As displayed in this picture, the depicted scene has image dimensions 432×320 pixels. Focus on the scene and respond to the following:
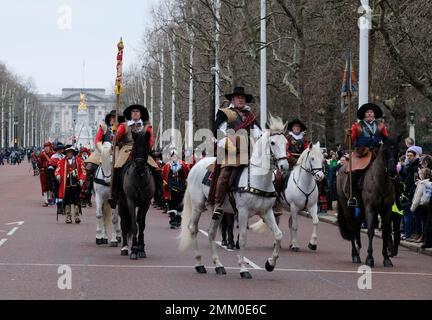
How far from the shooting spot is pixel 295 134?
22.6m

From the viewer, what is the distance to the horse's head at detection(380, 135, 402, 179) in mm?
17031

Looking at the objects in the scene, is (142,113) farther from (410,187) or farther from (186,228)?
(410,187)

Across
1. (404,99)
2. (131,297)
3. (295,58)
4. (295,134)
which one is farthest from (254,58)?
(131,297)

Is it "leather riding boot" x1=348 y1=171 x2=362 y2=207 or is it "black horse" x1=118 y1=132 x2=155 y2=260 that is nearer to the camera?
"leather riding boot" x1=348 y1=171 x2=362 y2=207

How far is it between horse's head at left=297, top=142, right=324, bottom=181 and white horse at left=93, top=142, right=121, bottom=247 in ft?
12.4

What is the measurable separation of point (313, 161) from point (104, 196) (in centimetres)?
417

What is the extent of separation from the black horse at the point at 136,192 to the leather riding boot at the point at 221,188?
8.91 feet

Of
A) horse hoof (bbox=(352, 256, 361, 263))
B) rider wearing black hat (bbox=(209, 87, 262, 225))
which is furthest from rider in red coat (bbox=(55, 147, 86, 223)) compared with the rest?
rider wearing black hat (bbox=(209, 87, 262, 225))

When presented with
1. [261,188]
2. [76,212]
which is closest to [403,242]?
[261,188]

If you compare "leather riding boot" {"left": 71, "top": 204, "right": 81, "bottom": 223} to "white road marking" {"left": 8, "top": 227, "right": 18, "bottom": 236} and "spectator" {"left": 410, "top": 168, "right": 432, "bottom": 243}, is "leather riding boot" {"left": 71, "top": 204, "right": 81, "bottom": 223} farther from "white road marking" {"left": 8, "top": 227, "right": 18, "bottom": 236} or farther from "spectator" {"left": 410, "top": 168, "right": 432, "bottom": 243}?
"spectator" {"left": 410, "top": 168, "right": 432, "bottom": 243}

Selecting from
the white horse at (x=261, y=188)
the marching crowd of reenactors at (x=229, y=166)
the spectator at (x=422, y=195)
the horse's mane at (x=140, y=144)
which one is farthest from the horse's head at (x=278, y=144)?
the spectator at (x=422, y=195)

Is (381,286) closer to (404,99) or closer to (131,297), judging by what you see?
(131,297)

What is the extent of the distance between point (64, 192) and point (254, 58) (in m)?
20.4

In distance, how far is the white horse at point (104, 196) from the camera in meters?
20.6
